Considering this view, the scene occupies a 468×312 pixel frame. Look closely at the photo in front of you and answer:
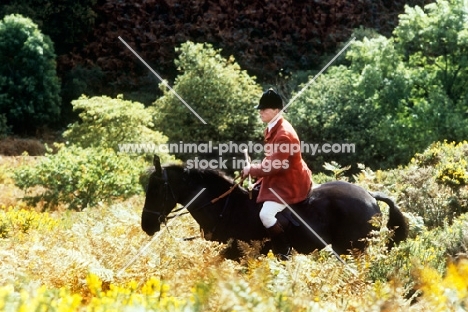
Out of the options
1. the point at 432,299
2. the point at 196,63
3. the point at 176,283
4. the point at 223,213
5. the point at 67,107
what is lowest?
the point at 67,107

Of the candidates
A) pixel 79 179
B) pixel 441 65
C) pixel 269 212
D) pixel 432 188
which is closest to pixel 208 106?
pixel 441 65

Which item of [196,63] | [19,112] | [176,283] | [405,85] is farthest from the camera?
[19,112]

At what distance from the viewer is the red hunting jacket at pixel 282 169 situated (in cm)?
785

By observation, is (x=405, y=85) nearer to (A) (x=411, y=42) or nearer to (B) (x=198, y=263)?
(A) (x=411, y=42)

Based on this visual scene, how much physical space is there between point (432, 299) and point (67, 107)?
31.9 metres

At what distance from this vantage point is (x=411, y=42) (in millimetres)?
25000

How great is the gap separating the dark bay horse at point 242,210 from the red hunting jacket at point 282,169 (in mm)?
199

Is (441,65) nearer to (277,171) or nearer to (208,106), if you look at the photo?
(208,106)

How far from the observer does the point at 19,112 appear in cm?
3042

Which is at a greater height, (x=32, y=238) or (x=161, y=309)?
(x=161, y=309)

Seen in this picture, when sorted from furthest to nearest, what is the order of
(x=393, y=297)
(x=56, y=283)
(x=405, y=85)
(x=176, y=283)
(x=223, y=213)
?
1. (x=405, y=85)
2. (x=223, y=213)
3. (x=56, y=283)
4. (x=176, y=283)
5. (x=393, y=297)

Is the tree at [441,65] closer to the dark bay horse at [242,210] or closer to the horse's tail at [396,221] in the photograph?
the horse's tail at [396,221]

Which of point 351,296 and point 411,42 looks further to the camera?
point 411,42

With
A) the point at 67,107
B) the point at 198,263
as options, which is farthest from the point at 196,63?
the point at 198,263
